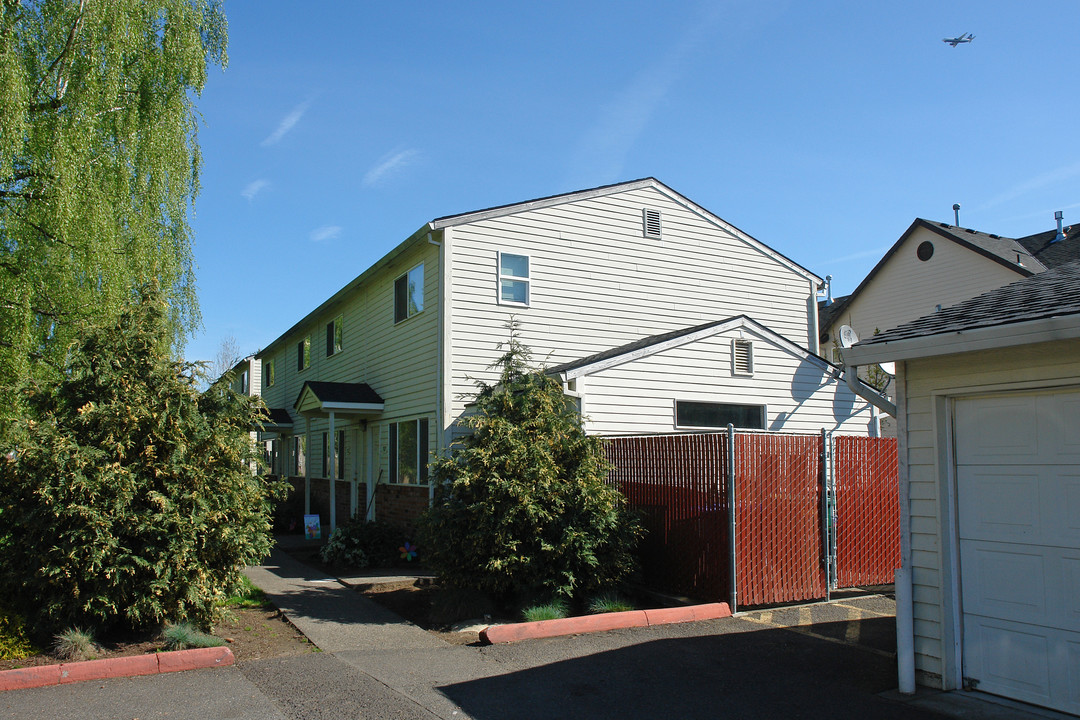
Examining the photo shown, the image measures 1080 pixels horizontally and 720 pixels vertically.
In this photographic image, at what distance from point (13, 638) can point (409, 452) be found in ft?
26.0

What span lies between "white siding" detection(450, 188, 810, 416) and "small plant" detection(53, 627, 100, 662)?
6784 millimetres

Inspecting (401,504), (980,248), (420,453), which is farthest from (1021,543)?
(980,248)

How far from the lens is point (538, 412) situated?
32.4 feet

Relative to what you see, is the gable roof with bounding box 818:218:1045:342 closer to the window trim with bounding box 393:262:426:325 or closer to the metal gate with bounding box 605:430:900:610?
the metal gate with bounding box 605:430:900:610

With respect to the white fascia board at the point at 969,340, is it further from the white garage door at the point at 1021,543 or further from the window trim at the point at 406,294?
the window trim at the point at 406,294

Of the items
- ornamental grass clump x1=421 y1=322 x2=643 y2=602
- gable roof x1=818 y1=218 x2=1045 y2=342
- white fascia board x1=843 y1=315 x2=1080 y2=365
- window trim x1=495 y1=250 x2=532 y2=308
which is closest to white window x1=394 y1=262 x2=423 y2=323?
window trim x1=495 y1=250 x2=532 y2=308

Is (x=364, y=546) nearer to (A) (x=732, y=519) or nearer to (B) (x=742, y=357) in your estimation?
(A) (x=732, y=519)

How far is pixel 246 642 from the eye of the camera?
27.3 feet

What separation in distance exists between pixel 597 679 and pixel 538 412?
376 cm

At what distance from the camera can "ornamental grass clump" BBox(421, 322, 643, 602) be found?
30.2 ft

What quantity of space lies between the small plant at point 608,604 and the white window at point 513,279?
6.41 m

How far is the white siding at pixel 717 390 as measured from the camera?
43.0 feet

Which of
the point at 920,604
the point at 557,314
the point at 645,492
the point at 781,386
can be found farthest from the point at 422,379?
the point at 920,604

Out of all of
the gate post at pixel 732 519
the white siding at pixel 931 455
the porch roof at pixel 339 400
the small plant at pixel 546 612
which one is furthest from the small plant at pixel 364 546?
the white siding at pixel 931 455
